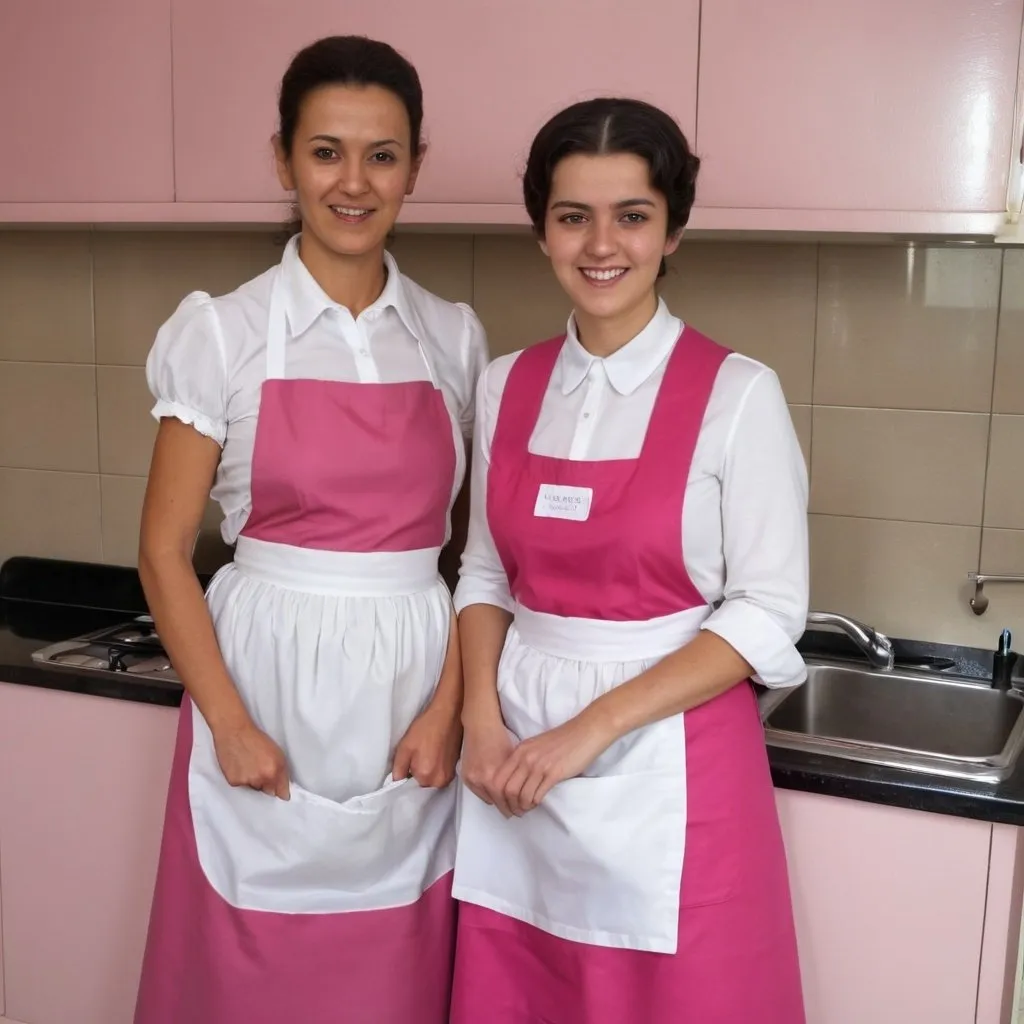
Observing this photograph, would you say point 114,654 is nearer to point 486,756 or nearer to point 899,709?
point 486,756

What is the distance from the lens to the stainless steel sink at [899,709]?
1.69 m

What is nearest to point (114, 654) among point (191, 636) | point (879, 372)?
point (191, 636)

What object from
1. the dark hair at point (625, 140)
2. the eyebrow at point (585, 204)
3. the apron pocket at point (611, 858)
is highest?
the dark hair at point (625, 140)

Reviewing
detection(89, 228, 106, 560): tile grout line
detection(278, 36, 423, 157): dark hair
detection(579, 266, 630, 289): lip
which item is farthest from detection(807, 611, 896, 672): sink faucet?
detection(89, 228, 106, 560): tile grout line

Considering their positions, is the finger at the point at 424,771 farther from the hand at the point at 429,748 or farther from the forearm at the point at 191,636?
the forearm at the point at 191,636

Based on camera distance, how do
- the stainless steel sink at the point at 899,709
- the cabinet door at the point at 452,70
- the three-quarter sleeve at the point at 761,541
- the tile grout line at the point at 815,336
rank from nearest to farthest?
the three-quarter sleeve at the point at 761,541 → the cabinet door at the point at 452,70 → the stainless steel sink at the point at 899,709 → the tile grout line at the point at 815,336

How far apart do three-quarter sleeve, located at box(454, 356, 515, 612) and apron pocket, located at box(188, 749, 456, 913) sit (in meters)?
0.23

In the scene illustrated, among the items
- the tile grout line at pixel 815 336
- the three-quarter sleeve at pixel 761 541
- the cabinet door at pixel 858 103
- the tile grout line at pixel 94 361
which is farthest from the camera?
the tile grout line at pixel 94 361

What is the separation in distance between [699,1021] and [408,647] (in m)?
0.50

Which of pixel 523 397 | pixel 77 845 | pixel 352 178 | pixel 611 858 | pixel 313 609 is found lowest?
pixel 77 845

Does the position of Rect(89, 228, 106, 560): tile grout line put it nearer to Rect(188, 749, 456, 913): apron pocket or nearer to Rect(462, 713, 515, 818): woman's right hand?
Rect(188, 749, 456, 913): apron pocket

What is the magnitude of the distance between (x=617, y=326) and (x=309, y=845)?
2.18 ft

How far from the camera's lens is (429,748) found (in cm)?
137

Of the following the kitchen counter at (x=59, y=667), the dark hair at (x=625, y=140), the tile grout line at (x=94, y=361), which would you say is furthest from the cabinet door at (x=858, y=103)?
the tile grout line at (x=94, y=361)
